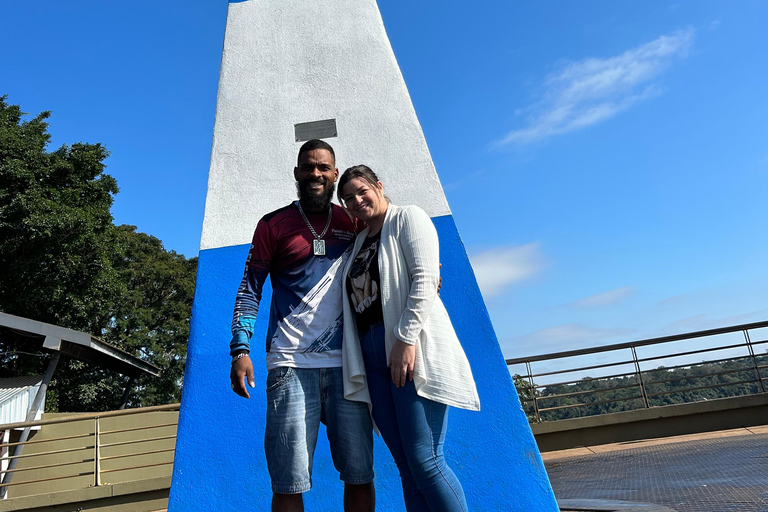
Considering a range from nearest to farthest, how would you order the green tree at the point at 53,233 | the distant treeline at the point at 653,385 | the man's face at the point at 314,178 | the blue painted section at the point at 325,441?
the man's face at the point at 314,178 < the blue painted section at the point at 325,441 < the distant treeline at the point at 653,385 < the green tree at the point at 53,233

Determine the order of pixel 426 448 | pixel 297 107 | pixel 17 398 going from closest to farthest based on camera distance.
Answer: pixel 426 448 < pixel 297 107 < pixel 17 398

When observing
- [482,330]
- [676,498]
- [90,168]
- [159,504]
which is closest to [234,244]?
[482,330]

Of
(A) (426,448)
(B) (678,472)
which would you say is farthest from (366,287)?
(B) (678,472)

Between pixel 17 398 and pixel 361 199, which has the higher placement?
pixel 17 398

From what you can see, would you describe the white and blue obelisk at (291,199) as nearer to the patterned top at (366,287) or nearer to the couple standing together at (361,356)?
the couple standing together at (361,356)

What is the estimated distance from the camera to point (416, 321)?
5.77ft

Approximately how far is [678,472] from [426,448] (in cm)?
300

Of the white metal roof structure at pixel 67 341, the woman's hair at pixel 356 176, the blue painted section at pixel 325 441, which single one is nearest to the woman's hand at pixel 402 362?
the woman's hair at pixel 356 176

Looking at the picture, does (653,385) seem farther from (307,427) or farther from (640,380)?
(307,427)

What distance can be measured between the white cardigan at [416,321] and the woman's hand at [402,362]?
0.07ft

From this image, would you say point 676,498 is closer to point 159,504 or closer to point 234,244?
point 234,244

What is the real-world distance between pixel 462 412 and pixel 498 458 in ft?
0.91

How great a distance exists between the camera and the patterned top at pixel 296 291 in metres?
1.92

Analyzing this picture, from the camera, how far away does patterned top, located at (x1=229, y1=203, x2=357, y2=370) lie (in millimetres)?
1922
